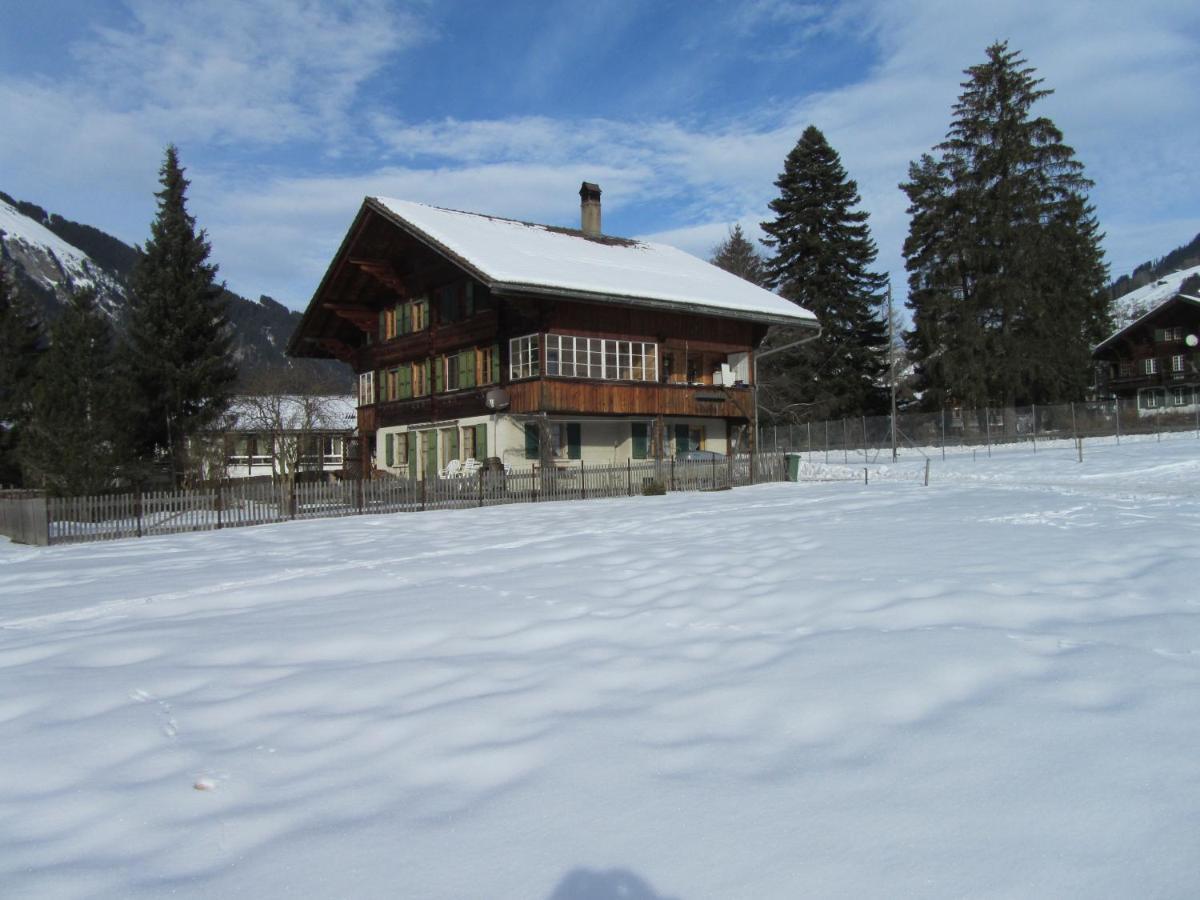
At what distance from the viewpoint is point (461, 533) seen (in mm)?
15484

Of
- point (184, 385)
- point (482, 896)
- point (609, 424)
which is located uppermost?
point (184, 385)

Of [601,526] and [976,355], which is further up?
[976,355]

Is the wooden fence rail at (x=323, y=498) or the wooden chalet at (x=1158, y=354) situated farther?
the wooden chalet at (x=1158, y=354)

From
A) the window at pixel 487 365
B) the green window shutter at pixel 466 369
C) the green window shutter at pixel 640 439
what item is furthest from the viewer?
the green window shutter at pixel 466 369

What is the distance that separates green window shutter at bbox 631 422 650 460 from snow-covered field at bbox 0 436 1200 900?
22.3m

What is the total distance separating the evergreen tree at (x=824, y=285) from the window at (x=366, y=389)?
23512 mm

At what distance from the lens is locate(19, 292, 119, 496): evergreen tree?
2247 centimetres

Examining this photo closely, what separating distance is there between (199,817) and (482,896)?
1.52 m

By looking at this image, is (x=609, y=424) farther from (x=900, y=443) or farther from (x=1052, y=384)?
(x=1052, y=384)

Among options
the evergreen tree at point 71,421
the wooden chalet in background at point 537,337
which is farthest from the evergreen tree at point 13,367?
the wooden chalet in background at point 537,337

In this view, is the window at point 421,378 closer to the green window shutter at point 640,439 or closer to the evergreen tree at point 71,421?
the green window shutter at point 640,439

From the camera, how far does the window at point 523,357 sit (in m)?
29.6

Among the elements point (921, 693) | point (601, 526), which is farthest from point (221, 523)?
point (921, 693)

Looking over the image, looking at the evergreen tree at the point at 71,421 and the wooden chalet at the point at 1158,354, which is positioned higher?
the wooden chalet at the point at 1158,354
